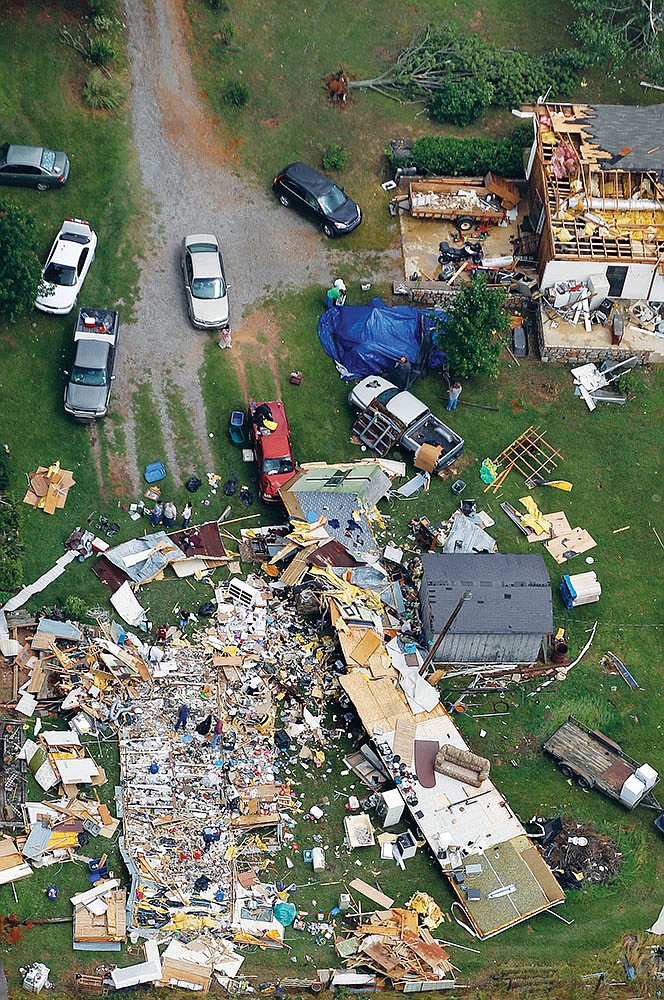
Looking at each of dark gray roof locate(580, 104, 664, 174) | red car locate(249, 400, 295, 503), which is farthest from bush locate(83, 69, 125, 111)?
dark gray roof locate(580, 104, 664, 174)

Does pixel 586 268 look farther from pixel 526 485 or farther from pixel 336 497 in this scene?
pixel 336 497

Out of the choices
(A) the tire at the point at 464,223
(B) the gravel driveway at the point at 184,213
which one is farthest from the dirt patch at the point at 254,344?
(A) the tire at the point at 464,223

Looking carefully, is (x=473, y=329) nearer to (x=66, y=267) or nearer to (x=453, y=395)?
(x=453, y=395)

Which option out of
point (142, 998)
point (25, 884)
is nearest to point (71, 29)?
point (25, 884)

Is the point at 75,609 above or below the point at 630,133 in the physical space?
below

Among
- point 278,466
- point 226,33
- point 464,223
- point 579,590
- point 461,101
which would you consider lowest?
Result: point 579,590

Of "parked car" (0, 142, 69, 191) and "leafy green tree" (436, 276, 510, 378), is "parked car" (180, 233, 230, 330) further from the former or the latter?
"leafy green tree" (436, 276, 510, 378)

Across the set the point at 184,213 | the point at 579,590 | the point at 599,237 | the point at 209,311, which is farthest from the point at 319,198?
the point at 579,590
